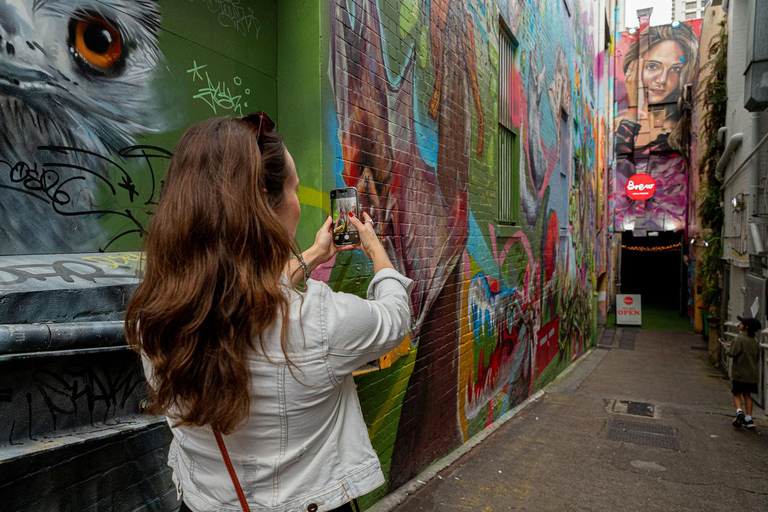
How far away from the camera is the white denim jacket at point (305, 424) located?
1.30 m

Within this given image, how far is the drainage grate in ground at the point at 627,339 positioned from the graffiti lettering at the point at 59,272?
17155mm

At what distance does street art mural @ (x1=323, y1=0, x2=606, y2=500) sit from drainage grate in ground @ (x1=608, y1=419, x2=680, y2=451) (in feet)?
4.57

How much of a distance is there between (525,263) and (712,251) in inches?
312

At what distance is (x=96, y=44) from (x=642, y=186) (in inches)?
1001

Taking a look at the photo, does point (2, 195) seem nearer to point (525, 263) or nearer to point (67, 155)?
point (67, 155)

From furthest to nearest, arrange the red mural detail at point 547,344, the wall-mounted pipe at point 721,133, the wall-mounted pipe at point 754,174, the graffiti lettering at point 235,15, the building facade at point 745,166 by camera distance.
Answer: the wall-mounted pipe at point 721,133, the wall-mounted pipe at point 754,174, the red mural detail at point 547,344, the building facade at point 745,166, the graffiti lettering at point 235,15

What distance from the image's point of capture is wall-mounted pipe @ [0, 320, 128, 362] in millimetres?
1910

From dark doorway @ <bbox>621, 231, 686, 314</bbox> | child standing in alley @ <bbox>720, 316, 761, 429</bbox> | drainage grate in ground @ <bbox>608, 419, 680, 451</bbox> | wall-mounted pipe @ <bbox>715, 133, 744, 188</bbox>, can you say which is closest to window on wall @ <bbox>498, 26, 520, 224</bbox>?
drainage grate in ground @ <bbox>608, 419, 680, 451</bbox>

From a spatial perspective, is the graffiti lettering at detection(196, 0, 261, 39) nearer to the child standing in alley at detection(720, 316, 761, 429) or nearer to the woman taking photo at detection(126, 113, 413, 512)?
the woman taking photo at detection(126, 113, 413, 512)

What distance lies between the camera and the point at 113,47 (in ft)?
8.79

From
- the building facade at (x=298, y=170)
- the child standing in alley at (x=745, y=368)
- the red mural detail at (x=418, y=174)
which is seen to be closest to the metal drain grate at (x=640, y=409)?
the child standing in alley at (x=745, y=368)

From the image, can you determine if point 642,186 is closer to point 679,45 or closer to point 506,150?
point 679,45

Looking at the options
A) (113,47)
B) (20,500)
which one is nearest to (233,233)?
(20,500)

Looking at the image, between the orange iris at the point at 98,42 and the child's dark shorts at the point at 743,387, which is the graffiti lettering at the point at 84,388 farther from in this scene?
the child's dark shorts at the point at 743,387
